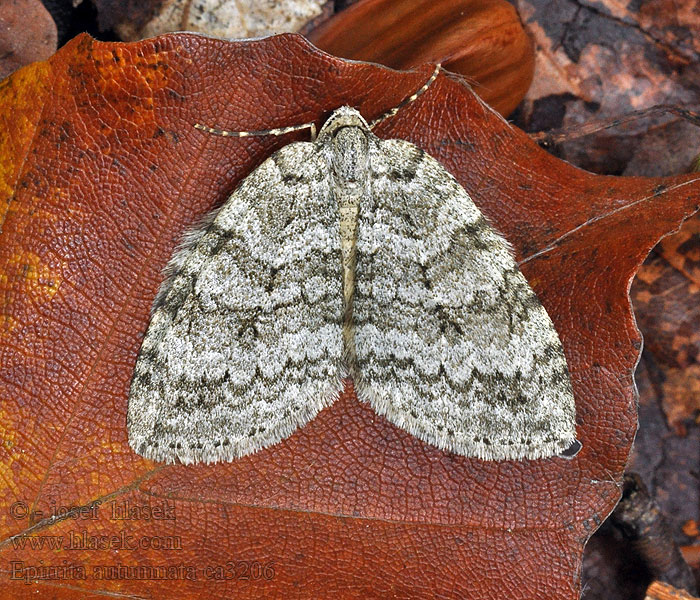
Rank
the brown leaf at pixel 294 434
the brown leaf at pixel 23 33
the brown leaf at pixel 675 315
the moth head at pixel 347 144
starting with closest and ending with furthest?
1. the brown leaf at pixel 294 434
2. the moth head at pixel 347 144
3. the brown leaf at pixel 23 33
4. the brown leaf at pixel 675 315

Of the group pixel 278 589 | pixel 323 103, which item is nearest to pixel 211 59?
pixel 323 103

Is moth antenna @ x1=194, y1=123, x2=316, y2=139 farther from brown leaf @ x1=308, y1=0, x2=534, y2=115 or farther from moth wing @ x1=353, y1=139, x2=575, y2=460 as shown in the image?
brown leaf @ x1=308, y1=0, x2=534, y2=115

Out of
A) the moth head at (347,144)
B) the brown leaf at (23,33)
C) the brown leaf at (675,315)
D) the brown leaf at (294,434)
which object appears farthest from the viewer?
the brown leaf at (675,315)

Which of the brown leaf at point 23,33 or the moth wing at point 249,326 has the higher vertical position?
the brown leaf at point 23,33

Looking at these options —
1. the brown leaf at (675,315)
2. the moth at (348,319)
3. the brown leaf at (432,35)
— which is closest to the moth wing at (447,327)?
the moth at (348,319)

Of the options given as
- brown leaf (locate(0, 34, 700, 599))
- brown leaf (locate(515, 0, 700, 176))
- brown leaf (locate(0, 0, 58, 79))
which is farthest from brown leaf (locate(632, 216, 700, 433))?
brown leaf (locate(0, 0, 58, 79))

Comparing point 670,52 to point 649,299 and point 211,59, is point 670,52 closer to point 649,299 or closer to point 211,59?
point 649,299

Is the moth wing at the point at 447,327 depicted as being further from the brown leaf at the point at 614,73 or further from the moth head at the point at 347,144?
the brown leaf at the point at 614,73
